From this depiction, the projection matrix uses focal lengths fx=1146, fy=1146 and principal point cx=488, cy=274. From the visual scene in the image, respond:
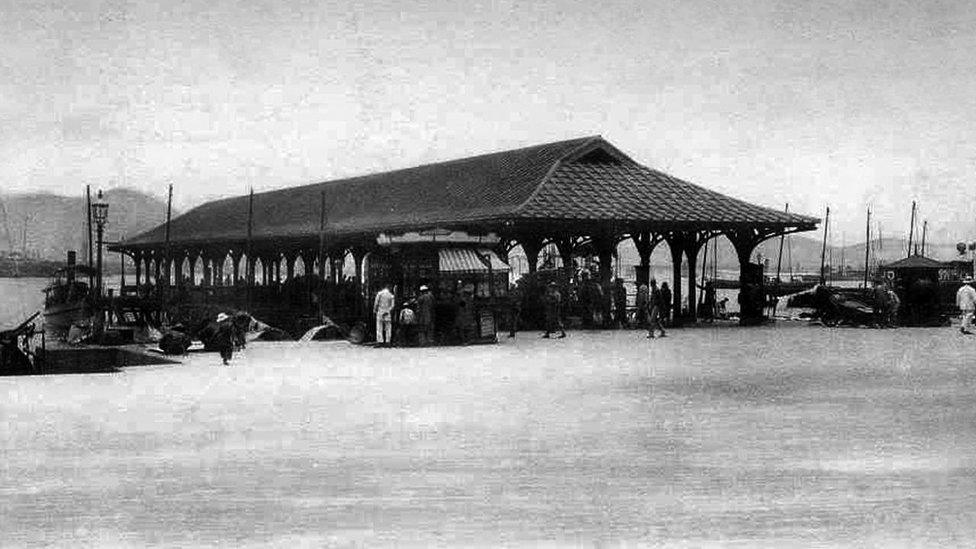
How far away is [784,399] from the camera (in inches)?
461

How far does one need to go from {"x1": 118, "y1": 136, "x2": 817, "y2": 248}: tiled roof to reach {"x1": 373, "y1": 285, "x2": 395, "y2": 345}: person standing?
16.5 ft

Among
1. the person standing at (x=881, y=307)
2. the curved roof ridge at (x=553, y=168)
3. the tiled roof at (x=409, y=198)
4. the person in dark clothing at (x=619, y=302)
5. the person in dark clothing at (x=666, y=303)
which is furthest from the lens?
the person in dark clothing at (x=666, y=303)

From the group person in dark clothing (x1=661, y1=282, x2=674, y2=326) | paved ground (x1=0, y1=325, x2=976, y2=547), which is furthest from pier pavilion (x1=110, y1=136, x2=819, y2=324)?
paved ground (x1=0, y1=325, x2=976, y2=547)

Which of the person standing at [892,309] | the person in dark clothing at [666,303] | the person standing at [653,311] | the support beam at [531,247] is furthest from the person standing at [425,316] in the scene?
the person standing at [892,309]

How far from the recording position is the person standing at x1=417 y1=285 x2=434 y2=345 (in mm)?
20219

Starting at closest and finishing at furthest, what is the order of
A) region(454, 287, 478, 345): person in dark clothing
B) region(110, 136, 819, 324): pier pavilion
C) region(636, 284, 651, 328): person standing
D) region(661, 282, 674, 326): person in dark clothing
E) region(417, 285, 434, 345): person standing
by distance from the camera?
1. region(417, 285, 434, 345): person standing
2. region(454, 287, 478, 345): person in dark clothing
3. region(636, 284, 651, 328): person standing
4. region(110, 136, 819, 324): pier pavilion
5. region(661, 282, 674, 326): person in dark clothing

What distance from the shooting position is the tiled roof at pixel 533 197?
2658cm

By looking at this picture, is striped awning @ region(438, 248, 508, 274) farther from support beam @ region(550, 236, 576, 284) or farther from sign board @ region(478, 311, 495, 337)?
support beam @ region(550, 236, 576, 284)

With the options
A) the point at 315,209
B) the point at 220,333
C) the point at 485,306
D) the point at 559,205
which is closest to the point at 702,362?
the point at 485,306

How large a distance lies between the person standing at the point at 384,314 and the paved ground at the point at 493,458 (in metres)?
5.43

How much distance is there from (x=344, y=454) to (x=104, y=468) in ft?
5.39

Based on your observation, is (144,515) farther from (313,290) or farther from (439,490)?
(313,290)

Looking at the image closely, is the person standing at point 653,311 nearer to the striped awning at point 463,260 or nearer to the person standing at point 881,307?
the striped awning at point 463,260

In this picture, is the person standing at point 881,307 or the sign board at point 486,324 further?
the person standing at point 881,307
